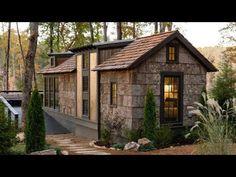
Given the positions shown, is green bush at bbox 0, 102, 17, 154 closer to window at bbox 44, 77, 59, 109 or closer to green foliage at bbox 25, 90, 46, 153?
green foliage at bbox 25, 90, 46, 153

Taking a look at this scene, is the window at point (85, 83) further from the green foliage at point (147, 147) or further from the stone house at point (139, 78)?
the green foliage at point (147, 147)

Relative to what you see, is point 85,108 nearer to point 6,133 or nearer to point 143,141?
point 143,141

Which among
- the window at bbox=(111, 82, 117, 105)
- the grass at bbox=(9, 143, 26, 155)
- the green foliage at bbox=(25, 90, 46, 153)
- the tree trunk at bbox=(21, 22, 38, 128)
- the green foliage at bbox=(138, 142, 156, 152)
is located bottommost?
the green foliage at bbox=(138, 142, 156, 152)

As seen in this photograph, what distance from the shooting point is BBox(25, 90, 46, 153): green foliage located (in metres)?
8.01

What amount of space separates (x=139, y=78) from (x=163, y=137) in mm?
1929

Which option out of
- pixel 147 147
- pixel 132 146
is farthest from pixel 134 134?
pixel 147 147

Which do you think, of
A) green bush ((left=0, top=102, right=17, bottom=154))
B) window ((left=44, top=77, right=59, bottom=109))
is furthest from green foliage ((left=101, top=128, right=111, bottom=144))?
window ((left=44, top=77, right=59, bottom=109))

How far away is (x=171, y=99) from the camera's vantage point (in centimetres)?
1059

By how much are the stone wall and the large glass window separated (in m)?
5.02

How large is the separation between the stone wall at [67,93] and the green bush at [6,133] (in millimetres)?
7183

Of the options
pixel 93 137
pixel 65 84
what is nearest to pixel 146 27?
pixel 65 84
